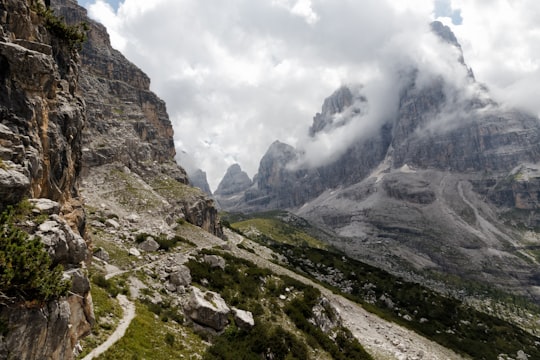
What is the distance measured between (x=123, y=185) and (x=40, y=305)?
208 feet

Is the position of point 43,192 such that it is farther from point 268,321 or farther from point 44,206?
point 268,321

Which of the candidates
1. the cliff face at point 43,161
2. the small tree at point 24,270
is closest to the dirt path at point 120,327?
the cliff face at point 43,161

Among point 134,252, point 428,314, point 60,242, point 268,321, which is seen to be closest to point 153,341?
point 60,242

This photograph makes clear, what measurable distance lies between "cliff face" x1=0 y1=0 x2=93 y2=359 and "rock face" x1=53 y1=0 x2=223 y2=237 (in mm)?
36182

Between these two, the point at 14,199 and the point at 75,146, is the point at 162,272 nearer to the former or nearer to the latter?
the point at 75,146

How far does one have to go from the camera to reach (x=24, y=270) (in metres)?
13.0

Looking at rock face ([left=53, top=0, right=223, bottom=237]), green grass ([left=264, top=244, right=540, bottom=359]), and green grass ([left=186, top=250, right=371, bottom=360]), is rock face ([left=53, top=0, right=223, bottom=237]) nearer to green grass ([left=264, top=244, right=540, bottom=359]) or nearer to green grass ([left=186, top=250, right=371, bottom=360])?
green grass ([left=186, top=250, right=371, bottom=360])

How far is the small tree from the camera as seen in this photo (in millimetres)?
12555

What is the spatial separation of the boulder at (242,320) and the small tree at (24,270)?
18.4 meters

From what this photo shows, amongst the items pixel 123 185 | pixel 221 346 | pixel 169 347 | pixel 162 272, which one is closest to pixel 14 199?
pixel 169 347

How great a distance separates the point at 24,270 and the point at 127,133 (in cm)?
9664

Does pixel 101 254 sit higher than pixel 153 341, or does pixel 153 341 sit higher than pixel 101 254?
pixel 101 254

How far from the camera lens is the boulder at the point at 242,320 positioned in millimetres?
30109

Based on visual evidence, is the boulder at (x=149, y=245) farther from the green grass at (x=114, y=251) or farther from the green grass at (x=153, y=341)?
the green grass at (x=153, y=341)
